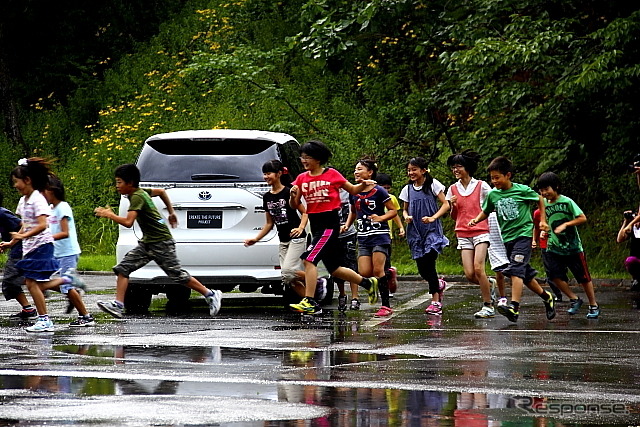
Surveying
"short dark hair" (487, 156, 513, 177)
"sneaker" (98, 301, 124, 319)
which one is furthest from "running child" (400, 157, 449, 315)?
"sneaker" (98, 301, 124, 319)

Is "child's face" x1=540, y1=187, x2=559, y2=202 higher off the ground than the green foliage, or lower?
lower

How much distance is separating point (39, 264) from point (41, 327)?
822 mm

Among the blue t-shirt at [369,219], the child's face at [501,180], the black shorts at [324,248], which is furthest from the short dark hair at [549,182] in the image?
the black shorts at [324,248]

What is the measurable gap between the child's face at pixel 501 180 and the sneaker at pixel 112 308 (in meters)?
3.85

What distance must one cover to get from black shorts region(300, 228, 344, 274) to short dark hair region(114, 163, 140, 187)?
1.85 metres

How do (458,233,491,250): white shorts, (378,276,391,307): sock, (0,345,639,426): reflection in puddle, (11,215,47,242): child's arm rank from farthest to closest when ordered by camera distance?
(378,276,391,307): sock → (458,233,491,250): white shorts → (11,215,47,242): child's arm → (0,345,639,426): reflection in puddle

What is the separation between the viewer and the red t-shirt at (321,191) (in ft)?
42.9

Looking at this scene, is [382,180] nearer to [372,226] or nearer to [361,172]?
[372,226]

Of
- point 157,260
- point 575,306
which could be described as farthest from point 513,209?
point 157,260

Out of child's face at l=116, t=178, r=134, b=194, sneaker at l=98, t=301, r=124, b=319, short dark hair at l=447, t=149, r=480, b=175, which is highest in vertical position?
short dark hair at l=447, t=149, r=480, b=175

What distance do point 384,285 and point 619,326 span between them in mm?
2897

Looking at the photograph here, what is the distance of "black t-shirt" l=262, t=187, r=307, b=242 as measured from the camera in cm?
Answer: 1330

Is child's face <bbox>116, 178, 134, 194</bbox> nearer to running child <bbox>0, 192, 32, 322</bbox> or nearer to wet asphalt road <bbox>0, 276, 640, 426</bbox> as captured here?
wet asphalt road <bbox>0, 276, 640, 426</bbox>

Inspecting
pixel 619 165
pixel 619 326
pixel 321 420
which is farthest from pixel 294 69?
pixel 321 420
